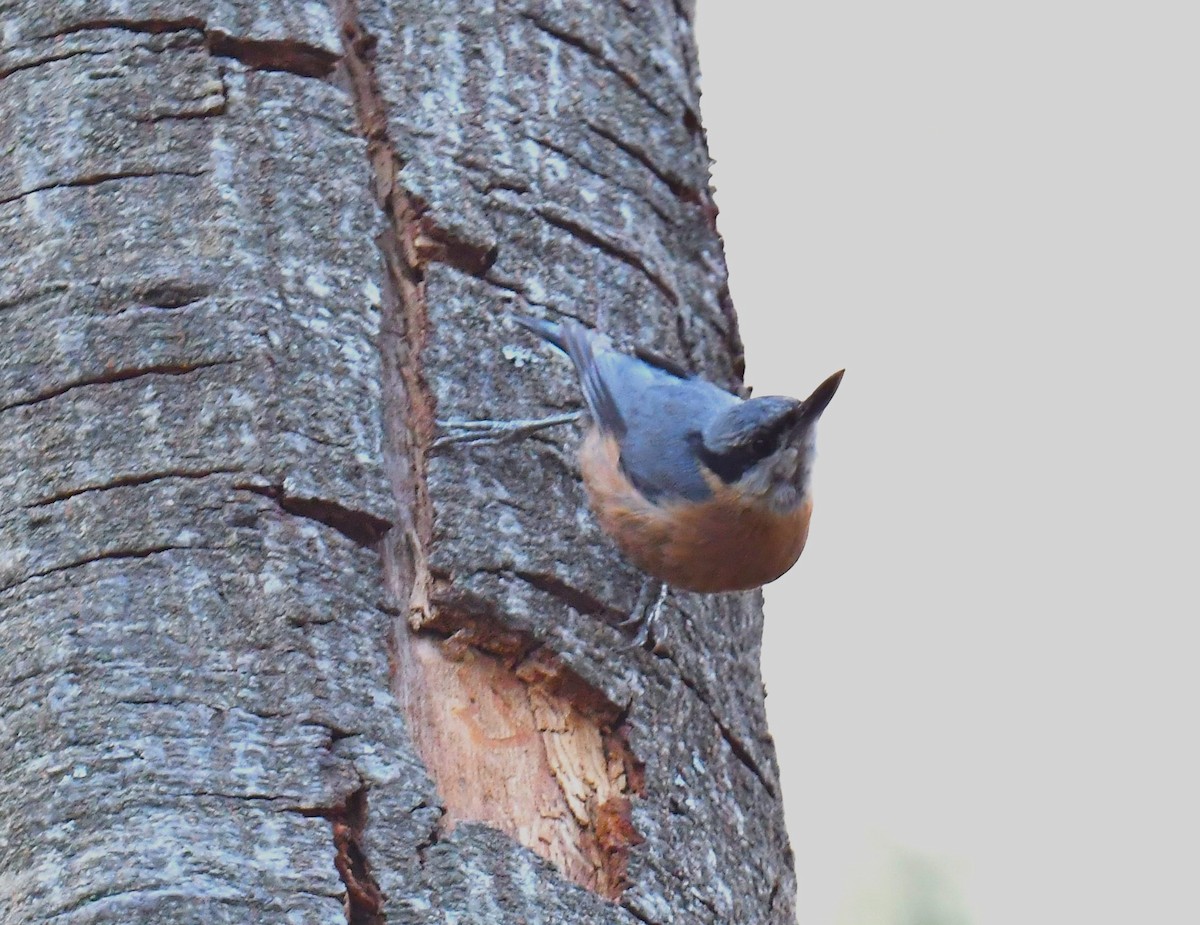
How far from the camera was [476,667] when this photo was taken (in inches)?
94.6

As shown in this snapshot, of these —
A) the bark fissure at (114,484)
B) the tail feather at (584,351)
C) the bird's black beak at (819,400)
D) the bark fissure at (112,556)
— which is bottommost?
the bark fissure at (112,556)

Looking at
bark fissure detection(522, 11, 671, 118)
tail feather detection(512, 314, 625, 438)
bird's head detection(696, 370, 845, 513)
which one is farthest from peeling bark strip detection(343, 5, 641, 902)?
bird's head detection(696, 370, 845, 513)

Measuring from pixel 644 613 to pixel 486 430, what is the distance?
382mm

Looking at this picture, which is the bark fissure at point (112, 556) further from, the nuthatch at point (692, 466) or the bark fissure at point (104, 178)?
the nuthatch at point (692, 466)

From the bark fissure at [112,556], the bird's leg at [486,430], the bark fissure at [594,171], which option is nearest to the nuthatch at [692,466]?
the bird's leg at [486,430]

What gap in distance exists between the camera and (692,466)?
10.7 feet

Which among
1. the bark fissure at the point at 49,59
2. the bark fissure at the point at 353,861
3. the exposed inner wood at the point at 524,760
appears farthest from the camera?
the bark fissure at the point at 49,59

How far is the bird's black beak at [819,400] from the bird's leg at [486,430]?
55 cm

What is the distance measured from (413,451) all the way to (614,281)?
0.58 metres

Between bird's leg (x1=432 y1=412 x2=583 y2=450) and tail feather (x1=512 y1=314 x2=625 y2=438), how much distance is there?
4.9 inches

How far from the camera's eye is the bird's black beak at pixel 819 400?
294cm

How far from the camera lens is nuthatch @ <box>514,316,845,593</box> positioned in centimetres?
279

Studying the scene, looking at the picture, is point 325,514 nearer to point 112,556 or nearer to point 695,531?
point 112,556

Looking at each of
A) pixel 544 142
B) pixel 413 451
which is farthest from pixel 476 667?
pixel 544 142
